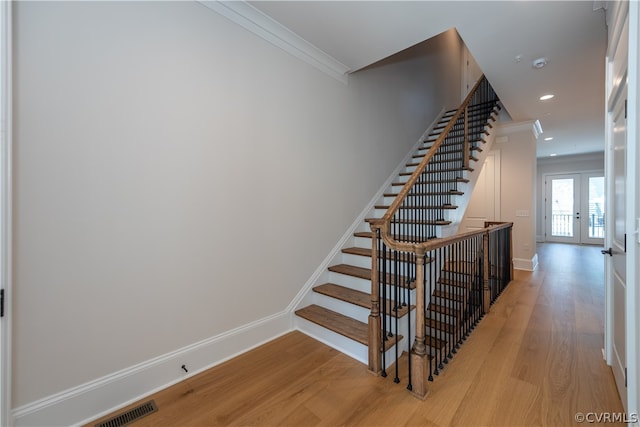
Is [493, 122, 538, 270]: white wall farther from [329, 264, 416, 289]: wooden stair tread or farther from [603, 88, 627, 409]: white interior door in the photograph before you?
[329, 264, 416, 289]: wooden stair tread

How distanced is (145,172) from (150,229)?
14.7 inches

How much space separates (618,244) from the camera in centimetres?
177

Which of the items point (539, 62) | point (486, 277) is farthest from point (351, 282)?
point (539, 62)

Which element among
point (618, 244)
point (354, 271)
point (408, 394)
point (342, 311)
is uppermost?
point (618, 244)

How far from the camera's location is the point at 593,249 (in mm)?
7406

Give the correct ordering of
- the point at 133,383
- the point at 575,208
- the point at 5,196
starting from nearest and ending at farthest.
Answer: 1. the point at 5,196
2. the point at 133,383
3. the point at 575,208

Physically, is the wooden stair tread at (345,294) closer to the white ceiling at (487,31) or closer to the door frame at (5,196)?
the door frame at (5,196)

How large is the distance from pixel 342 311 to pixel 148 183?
196 cm

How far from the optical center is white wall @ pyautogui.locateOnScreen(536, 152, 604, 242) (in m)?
8.07

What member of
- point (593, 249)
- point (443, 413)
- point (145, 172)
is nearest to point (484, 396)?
point (443, 413)

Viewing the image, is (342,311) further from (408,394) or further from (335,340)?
(408,394)

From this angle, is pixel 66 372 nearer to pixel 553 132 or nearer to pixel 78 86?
pixel 78 86

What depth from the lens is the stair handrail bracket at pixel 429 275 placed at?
1.87m

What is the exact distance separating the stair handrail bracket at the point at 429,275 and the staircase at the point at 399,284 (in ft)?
0.05
